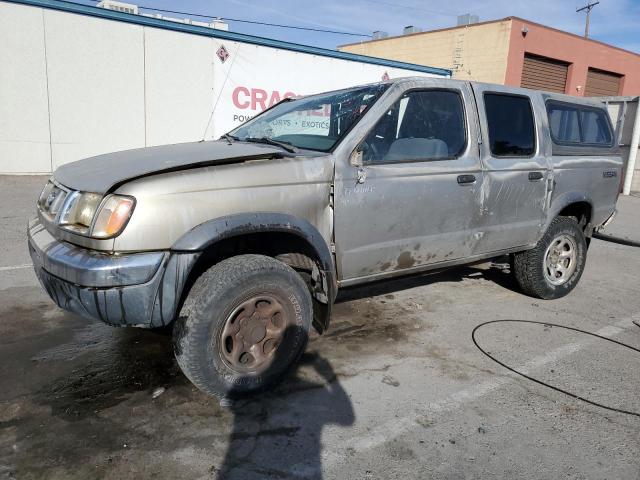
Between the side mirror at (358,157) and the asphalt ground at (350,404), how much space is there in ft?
4.48

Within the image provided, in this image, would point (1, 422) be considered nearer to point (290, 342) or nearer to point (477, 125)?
point (290, 342)

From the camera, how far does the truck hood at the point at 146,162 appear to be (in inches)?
103

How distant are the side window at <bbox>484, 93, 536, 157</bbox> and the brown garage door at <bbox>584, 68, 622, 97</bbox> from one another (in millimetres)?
27005

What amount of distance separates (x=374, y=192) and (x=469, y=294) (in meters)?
2.30

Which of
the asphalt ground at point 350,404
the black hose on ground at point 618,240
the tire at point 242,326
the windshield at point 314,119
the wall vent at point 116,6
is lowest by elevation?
the asphalt ground at point 350,404

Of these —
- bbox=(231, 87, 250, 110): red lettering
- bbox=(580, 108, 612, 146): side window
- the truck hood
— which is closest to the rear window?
bbox=(580, 108, 612, 146): side window

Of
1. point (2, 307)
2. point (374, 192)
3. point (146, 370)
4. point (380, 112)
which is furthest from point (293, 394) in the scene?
point (2, 307)

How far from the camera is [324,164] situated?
9.98ft

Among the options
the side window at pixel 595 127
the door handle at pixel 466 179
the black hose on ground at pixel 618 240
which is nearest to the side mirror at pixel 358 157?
the door handle at pixel 466 179

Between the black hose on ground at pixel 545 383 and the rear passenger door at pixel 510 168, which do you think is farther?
the rear passenger door at pixel 510 168

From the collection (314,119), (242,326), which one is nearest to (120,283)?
(242,326)

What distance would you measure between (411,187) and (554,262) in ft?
7.71

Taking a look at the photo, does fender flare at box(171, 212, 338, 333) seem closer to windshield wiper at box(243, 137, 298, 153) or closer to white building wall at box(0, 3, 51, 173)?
windshield wiper at box(243, 137, 298, 153)

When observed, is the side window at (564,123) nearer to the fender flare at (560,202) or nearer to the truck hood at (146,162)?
the fender flare at (560,202)
